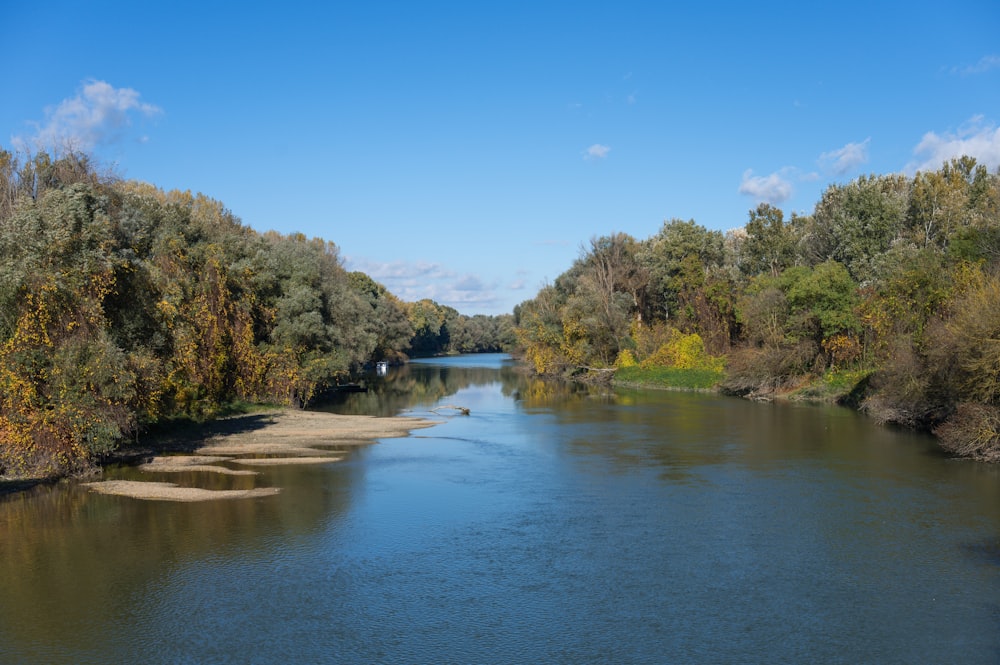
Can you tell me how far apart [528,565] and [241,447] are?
19536mm

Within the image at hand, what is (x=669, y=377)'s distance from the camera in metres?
65.0

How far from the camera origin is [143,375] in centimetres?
2653

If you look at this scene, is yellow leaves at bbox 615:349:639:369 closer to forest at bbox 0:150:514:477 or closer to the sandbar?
forest at bbox 0:150:514:477

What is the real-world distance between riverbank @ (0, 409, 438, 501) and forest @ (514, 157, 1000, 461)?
24706 mm

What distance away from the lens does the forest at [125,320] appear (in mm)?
24109

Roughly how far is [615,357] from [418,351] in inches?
2930

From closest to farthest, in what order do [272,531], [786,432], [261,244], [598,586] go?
1. [598,586]
2. [272,531]
3. [786,432]
4. [261,244]

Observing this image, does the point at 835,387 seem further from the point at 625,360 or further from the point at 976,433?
the point at 625,360

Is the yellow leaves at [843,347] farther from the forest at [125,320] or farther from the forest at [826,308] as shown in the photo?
the forest at [125,320]

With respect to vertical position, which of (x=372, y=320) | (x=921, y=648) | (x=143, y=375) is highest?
(x=372, y=320)

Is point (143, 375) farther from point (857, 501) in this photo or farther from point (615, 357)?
point (615, 357)

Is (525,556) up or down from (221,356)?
down

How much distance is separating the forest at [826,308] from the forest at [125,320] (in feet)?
94.7


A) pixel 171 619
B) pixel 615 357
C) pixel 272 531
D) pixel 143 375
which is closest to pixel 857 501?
pixel 272 531
